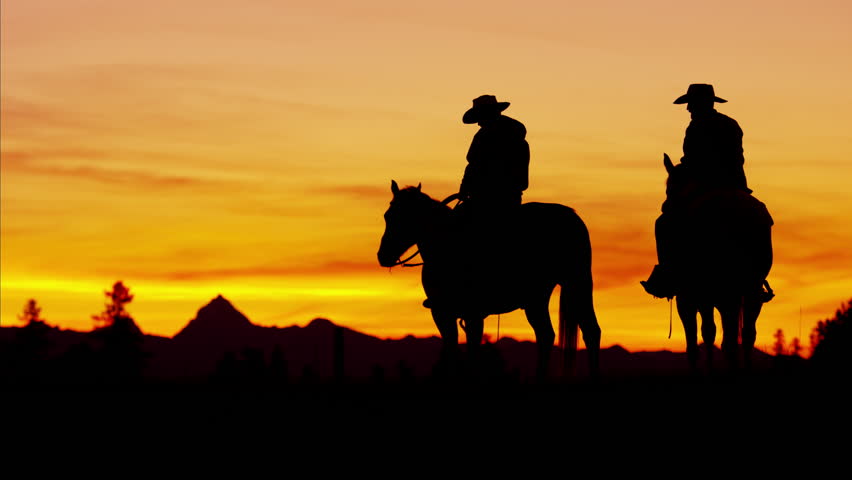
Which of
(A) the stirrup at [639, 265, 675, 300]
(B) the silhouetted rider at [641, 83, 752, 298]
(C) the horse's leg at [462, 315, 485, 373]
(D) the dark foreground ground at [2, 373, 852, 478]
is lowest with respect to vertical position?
(D) the dark foreground ground at [2, 373, 852, 478]

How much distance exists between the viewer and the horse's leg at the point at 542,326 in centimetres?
2331

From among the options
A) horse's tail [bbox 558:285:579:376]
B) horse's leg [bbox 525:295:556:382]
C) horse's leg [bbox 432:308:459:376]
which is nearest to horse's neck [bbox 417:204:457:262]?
horse's leg [bbox 432:308:459:376]

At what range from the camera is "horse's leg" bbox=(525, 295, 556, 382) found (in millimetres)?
23312

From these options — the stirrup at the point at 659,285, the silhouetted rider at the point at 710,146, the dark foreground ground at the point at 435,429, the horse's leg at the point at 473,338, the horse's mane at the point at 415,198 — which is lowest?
the dark foreground ground at the point at 435,429

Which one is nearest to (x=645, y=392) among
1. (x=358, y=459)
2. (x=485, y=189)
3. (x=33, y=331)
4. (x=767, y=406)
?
(x=767, y=406)

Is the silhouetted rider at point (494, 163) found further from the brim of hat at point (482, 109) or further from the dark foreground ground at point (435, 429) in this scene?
the dark foreground ground at point (435, 429)

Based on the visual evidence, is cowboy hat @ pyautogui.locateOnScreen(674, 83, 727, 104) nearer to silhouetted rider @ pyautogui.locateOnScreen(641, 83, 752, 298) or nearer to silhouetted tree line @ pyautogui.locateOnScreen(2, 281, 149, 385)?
silhouetted rider @ pyautogui.locateOnScreen(641, 83, 752, 298)

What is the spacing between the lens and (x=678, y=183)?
79.7ft

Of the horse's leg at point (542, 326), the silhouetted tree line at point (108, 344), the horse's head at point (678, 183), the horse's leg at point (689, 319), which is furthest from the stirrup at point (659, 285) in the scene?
the silhouetted tree line at point (108, 344)

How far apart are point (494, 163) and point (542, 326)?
263 cm

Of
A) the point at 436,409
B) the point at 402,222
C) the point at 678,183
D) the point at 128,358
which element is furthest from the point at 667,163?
the point at 128,358

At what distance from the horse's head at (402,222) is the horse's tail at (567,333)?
8.19 ft

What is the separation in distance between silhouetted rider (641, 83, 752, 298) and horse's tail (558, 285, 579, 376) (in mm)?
1823

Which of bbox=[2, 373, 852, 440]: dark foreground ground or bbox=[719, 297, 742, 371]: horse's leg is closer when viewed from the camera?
bbox=[2, 373, 852, 440]: dark foreground ground
